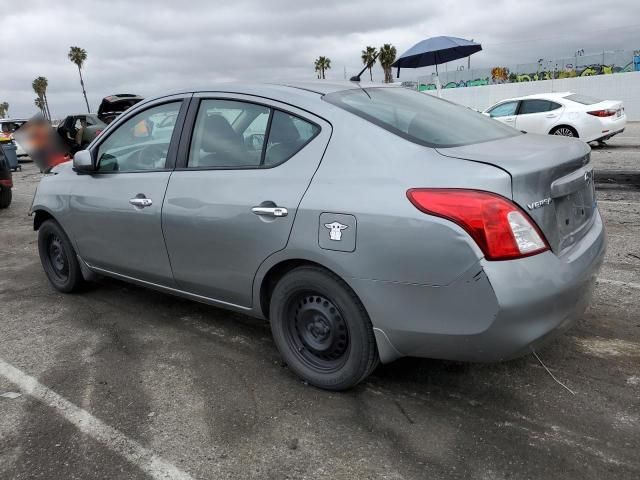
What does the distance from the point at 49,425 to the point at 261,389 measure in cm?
108

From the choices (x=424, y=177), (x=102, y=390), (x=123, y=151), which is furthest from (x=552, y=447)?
(x=123, y=151)

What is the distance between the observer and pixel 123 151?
3973 mm

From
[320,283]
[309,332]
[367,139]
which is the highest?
[367,139]

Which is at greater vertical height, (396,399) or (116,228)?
(116,228)

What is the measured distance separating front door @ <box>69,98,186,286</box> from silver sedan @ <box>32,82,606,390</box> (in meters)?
0.01

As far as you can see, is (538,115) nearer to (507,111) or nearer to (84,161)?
(507,111)

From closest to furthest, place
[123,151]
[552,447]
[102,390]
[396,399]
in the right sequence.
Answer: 1. [552,447]
2. [396,399]
3. [102,390]
4. [123,151]

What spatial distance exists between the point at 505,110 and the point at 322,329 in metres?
13.1

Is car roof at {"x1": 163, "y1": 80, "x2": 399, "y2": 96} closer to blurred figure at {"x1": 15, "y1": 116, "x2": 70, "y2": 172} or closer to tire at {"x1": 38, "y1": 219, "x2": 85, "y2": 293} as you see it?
tire at {"x1": 38, "y1": 219, "x2": 85, "y2": 293}

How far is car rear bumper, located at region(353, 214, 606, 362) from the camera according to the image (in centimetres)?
230

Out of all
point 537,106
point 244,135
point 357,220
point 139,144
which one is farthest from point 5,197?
point 537,106

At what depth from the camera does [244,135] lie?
321 cm

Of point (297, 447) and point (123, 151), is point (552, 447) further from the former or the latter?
point (123, 151)

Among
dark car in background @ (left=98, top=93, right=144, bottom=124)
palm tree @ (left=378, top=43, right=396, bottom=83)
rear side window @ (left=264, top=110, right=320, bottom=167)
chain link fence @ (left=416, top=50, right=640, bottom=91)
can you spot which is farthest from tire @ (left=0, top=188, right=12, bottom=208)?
palm tree @ (left=378, top=43, right=396, bottom=83)
